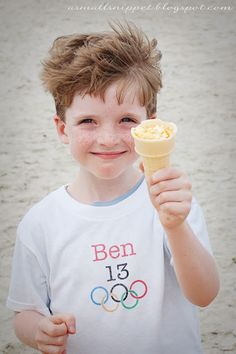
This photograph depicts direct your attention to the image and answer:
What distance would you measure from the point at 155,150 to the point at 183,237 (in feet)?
0.80

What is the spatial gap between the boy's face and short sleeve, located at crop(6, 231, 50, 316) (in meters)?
0.34

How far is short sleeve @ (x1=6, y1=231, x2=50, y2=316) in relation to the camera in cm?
167

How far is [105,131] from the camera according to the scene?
1.51 meters

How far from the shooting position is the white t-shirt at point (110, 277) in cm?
163

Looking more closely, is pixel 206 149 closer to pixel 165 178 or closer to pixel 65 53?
pixel 65 53

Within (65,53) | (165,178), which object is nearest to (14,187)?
(65,53)

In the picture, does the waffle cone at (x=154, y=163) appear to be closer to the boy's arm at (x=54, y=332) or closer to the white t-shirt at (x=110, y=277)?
the white t-shirt at (x=110, y=277)

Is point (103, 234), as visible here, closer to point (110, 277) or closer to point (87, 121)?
point (110, 277)

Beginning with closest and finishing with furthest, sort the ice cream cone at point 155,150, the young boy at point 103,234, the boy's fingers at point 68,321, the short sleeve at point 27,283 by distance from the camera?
1. the ice cream cone at point 155,150
2. the boy's fingers at point 68,321
3. the young boy at point 103,234
4. the short sleeve at point 27,283

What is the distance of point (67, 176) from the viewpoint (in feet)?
11.2

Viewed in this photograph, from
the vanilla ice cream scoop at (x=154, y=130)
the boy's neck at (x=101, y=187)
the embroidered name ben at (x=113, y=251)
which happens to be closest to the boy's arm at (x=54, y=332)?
the embroidered name ben at (x=113, y=251)

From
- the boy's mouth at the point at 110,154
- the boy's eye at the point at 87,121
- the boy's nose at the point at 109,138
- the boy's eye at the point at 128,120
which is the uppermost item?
the boy's eye at the point at 87,121

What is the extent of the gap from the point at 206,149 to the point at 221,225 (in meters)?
0.71

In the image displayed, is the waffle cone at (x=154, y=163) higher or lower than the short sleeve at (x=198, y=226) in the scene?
higher
